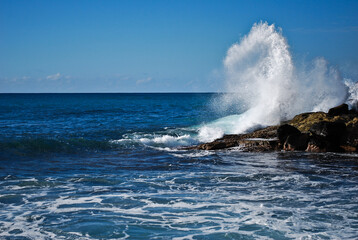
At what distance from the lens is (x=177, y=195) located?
29.6 ft

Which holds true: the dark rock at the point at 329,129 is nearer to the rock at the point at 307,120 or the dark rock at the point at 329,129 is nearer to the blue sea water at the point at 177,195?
the blue sea water at the point at 177,195

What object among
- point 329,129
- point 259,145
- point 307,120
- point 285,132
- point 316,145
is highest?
point 307,120

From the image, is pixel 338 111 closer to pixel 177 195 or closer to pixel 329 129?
pixel 329 129

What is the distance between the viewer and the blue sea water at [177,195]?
688cm

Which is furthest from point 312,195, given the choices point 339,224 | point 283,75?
point 283,75

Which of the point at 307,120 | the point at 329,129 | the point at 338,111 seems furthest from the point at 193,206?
the point at 338,111

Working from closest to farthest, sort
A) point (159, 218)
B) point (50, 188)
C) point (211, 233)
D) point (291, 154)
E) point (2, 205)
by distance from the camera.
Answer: point (211, 233), point (159, 218), point (2, 205), point (50, 188), point (291, 154)

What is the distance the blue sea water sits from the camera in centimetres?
688

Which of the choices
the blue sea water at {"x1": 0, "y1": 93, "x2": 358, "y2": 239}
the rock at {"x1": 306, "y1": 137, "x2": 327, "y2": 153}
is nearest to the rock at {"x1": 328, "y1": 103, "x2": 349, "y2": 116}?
the rock at {"x1": 306, "y1": 137, "x2": 327, "y2": 153}

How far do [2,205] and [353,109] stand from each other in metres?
14.9

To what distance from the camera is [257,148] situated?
50.1 ft

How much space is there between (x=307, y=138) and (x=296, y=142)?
0.42m

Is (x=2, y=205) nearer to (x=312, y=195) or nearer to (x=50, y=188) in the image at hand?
(x=50, y=188)

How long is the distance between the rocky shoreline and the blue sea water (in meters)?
0.63
